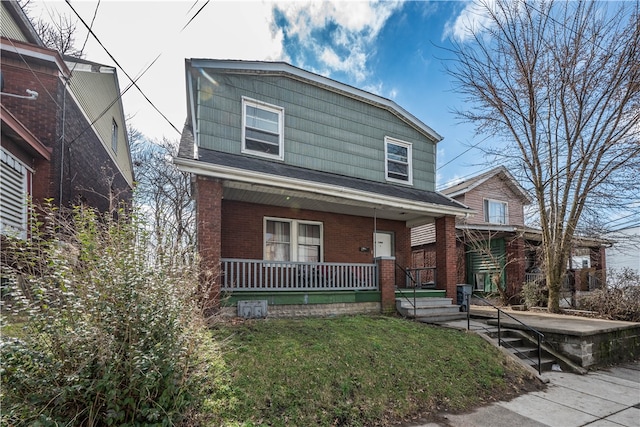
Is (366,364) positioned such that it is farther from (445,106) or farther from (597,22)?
(597,22)

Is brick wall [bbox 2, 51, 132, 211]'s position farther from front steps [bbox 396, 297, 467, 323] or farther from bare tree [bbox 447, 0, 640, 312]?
bare tree [bbox 447, 0, 640, 312]

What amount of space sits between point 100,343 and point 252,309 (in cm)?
454

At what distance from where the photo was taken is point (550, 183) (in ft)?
38.1

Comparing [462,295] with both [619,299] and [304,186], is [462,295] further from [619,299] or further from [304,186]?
[304,186]

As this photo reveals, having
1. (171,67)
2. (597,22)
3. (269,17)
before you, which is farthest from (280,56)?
(597,22)

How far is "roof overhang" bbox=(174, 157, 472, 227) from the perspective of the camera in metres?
7.46

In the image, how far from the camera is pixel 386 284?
9.46m

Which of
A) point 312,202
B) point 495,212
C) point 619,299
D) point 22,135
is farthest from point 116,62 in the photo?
point 495,212

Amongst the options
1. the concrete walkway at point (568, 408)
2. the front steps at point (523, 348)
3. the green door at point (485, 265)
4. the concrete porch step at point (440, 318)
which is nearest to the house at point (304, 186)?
the concrete porch step at point (440, 318)

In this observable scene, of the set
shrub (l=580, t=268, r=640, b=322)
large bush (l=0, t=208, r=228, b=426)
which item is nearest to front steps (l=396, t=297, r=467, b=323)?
shrub (l=580, t=268, r=640, b=322)

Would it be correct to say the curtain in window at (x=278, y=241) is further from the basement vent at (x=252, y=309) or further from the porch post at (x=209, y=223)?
the porch post at (x=209, y=223)

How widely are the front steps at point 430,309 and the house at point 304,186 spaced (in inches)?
17.7

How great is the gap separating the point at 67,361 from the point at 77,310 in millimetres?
471

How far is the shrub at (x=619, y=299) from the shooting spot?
10008 mm
